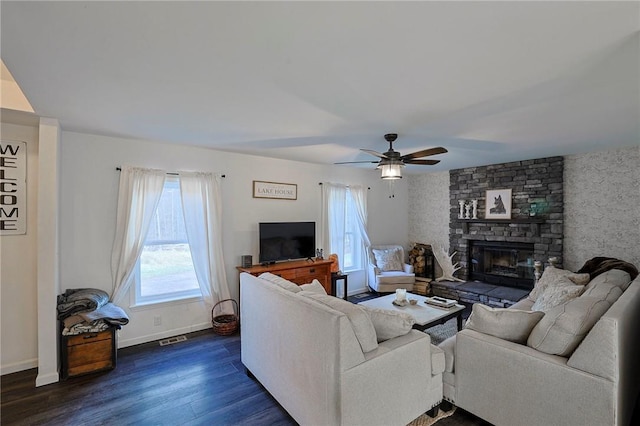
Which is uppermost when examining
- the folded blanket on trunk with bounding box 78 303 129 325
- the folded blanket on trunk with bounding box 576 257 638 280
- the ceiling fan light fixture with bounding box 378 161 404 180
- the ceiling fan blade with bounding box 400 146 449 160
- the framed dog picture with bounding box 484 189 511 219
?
the ceiling fan blade with bounding box 400 146 449 160

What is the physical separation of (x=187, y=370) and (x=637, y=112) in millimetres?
4991

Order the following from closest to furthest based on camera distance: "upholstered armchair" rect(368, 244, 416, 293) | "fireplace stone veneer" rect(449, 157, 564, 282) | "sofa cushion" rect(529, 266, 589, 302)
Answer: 1. "sofa cushion" rect(529, 266, 589, 302)
2. "fireplace stone veneer" rect(449, 157, 564, 282)
3. "upholstered armchair" rect(368, 244, 416, 293)

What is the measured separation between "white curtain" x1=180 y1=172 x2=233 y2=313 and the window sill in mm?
148

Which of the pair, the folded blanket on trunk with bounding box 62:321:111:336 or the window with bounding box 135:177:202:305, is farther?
the window with bounding box 135:177:202:305

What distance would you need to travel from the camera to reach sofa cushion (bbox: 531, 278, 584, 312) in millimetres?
2901

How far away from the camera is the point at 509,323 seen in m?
2.12

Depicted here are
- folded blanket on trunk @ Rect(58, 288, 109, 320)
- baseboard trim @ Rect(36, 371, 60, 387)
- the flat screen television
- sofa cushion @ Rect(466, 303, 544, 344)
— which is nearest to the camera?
sofa cushion @ Rect(466, 303, 544, 344)

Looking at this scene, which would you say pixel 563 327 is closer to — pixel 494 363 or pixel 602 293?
pixel 494 363

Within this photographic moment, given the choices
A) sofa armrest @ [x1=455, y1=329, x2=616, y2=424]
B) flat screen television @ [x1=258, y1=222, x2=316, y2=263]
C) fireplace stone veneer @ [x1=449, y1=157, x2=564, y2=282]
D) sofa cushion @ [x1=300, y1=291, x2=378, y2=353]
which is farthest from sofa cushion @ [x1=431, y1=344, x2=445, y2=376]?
fireplace stone veneer @ [x1=449, y1=157, x2=564, y2=282]

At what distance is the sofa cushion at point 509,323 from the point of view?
2096 millimetres

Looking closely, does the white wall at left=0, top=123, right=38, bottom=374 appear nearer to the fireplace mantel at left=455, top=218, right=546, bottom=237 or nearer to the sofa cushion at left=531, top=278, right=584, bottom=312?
the sofa cushion at left=531, top=278, right=584, bottom=312

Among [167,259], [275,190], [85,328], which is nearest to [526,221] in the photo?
[275,190]

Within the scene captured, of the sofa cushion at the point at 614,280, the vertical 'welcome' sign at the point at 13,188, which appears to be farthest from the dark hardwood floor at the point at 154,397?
the sofa cushion at the point at 614,280

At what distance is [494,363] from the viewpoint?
204 centimetres
